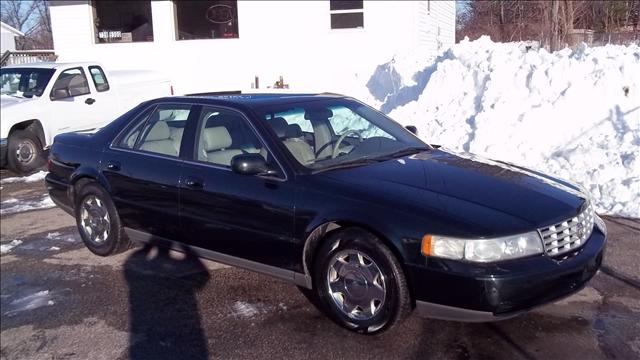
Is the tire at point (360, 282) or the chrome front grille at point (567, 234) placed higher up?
the chrome front grille at point (567, 234)

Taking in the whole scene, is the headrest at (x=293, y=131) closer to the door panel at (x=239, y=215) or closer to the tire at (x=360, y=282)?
the door panel at (x=239, y=215)

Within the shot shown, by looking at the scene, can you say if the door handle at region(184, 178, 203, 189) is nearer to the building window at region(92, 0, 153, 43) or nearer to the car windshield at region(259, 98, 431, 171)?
the car windshield at region(259, 98, 431, 171)

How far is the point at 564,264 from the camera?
11.8 feet

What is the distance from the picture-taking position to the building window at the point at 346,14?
51.3 ft

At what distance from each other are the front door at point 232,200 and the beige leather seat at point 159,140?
0.38 meters

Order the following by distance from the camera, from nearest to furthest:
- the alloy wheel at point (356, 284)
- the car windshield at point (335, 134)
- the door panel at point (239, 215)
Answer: the alloy wheel at point (356, 284) < the door panel at point (239, 215) < the car windshield at point (335, 134)

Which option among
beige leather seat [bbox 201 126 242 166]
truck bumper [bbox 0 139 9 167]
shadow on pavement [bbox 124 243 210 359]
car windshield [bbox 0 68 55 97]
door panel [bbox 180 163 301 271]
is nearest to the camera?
shadow on pavement [bbox 124 243 210 359]

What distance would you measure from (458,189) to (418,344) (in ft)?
3.20

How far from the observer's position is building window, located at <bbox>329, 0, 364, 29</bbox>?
51.3 feet

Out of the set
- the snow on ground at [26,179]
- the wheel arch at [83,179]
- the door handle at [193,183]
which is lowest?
the snow on ground at [26,179]

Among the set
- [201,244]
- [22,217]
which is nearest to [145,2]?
[22,217]

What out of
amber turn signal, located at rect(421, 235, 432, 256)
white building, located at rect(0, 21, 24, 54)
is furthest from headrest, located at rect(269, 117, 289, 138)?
white building, located at rect(0, 21, 24, 54)

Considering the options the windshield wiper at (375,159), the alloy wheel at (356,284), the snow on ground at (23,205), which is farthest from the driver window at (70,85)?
the alloy wheel at (356,284)

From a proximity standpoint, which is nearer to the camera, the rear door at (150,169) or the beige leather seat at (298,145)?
the beige leather seat at (298,145)
